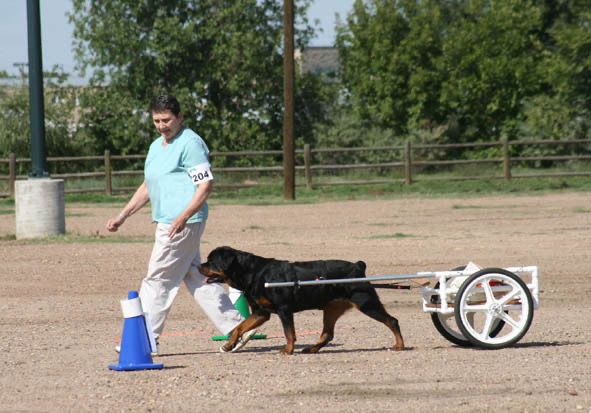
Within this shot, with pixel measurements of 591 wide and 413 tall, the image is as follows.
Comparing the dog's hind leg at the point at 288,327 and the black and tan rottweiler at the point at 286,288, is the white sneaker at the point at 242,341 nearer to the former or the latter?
the black and tan rottweiler at the point at 286,288

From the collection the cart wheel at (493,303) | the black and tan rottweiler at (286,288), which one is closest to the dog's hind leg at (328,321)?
the black and tan rottweiler at (286,288)

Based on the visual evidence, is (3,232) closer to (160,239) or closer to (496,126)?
(160,239)

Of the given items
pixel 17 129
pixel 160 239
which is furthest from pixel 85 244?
pixel 17 129

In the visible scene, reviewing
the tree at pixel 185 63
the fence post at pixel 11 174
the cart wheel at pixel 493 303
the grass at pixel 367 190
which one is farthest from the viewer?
the tree at pixel 185 63

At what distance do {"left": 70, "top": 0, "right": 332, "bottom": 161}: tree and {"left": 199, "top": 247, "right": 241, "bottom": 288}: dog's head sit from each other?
3414cm

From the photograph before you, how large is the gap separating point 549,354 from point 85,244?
1102 cm

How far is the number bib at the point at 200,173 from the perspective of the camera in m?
9.00

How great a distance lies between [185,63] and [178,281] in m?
35.6

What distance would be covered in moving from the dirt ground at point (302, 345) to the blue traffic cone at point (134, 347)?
112 millimetres

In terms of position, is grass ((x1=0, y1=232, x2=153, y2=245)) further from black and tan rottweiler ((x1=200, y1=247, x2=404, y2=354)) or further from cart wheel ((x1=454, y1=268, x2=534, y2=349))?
cart wheel ((x1=454, y1=268, x2=534, y2=349))

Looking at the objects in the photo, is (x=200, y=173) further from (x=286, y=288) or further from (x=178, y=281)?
(x=286, y=288)

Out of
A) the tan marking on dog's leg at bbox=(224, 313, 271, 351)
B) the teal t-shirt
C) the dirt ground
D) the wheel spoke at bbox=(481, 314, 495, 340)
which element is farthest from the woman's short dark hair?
the wheel spoke at bbox=(481, 314, 495, 340)

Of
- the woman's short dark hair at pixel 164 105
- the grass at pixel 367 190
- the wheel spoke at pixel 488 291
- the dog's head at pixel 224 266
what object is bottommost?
the grass at pixel 367 190

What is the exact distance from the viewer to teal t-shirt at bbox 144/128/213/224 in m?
9.09
